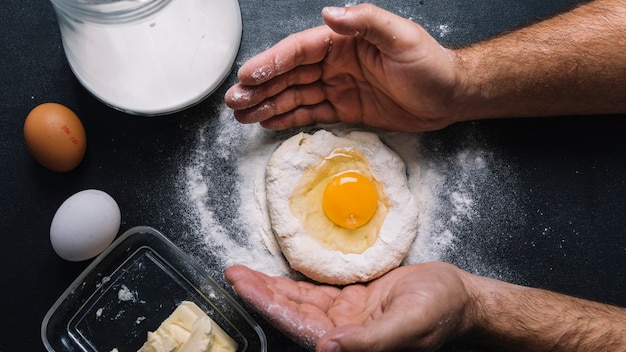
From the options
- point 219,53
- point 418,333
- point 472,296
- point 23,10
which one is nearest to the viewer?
point 418,333

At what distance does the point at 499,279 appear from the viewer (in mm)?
1845

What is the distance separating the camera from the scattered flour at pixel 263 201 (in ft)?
6.02

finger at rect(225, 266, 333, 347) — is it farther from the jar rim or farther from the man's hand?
the jar rim

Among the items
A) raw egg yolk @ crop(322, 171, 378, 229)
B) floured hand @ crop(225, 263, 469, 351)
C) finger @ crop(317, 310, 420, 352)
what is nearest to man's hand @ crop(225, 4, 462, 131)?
raw egg yolk @ crop(322, 171, 378, 229)

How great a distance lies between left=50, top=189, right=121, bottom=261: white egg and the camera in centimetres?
165

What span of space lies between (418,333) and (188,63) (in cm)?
97

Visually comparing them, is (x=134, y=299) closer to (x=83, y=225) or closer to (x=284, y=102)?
(x=83, y=225)

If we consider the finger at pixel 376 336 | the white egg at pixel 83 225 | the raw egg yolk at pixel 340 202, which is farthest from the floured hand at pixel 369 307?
the white egg at pixel 83 225

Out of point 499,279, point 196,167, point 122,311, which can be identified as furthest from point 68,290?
point 499,279

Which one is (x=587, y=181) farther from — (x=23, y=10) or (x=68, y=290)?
(x=23, y=10)

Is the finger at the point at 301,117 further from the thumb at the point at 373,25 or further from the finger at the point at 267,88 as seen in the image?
the thumb at the point at 373,25

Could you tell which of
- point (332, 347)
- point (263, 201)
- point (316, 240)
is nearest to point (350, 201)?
point (316, 240)

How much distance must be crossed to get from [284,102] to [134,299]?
2.47 feet

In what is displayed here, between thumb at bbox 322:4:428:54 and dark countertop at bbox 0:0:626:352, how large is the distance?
0.41 meters
